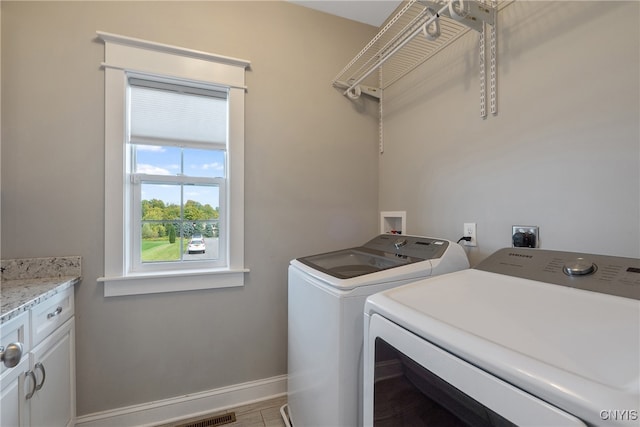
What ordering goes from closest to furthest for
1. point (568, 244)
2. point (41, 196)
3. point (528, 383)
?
point (528, 383)
point (568, 244)
point (41, 196)

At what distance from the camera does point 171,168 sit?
67.4 inches

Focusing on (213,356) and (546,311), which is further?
(213,356)

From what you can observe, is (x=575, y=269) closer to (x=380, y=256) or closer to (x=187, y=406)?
(x=380, y=256)

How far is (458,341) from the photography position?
0.54 meters

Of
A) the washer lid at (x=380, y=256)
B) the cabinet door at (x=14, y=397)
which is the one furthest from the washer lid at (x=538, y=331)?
the cabinet door at (x=14, y=397)

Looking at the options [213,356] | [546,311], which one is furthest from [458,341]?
[213,356]

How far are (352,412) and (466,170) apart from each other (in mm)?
1250

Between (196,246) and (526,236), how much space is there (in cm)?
182

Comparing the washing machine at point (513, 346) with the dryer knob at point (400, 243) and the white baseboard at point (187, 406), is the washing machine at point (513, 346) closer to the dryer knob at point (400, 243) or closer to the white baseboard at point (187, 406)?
the dryer knob at point (400, 243)

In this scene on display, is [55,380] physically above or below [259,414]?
above

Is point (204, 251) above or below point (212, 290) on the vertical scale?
above

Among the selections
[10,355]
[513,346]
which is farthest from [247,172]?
[513,346]

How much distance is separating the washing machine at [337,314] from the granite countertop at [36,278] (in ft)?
3.50

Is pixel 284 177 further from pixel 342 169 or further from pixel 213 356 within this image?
pixel 213 356
